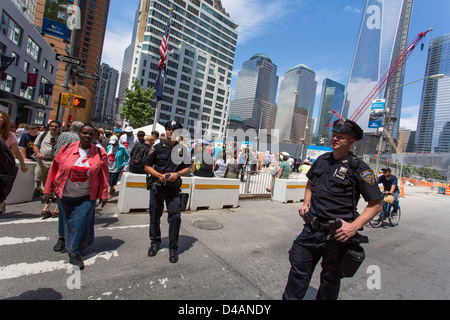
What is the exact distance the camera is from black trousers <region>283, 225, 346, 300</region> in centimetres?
221

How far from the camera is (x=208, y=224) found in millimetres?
5523

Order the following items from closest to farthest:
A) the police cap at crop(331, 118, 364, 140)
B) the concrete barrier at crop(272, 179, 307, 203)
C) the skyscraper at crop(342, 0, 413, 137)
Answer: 1. the police cap at crop(331, 118, 364, 140)
2. the concrete barrier at crop(272, 179, 307, 203)
3. the skyscraper at crop(342, 0, 413, 137)

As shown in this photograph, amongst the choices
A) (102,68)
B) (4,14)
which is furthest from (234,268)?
(102,68)

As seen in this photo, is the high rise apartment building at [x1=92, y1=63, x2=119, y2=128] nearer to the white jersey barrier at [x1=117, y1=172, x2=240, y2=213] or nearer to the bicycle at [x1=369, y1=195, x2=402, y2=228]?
the white jersey barrier at [x1=117, y1=172, x2=240, y2=213]

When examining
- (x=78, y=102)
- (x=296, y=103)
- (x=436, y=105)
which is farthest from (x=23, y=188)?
(x=296, y=103)

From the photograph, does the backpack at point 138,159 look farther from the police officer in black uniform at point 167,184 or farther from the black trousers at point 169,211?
the black trousers at point 169,211

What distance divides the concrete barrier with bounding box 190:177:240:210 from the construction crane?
190 feet

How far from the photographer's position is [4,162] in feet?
6.59

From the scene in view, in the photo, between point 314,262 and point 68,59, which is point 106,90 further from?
point 314,262

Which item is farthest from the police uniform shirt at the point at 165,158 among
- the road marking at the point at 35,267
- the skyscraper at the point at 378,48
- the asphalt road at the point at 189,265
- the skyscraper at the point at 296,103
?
the skyscraper at the point at 296,103

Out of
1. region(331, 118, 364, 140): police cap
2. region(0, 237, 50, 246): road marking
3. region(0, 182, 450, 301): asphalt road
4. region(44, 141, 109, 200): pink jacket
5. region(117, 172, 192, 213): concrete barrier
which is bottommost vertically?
region(0, 237, 50, 246): road marking

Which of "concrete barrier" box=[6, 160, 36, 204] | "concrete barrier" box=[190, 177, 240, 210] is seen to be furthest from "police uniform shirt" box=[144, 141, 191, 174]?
"concrete barrier" box=[6, 160, 36, 204]

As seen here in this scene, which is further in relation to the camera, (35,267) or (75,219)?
(75,219)

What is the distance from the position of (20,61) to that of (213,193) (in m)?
28.4
